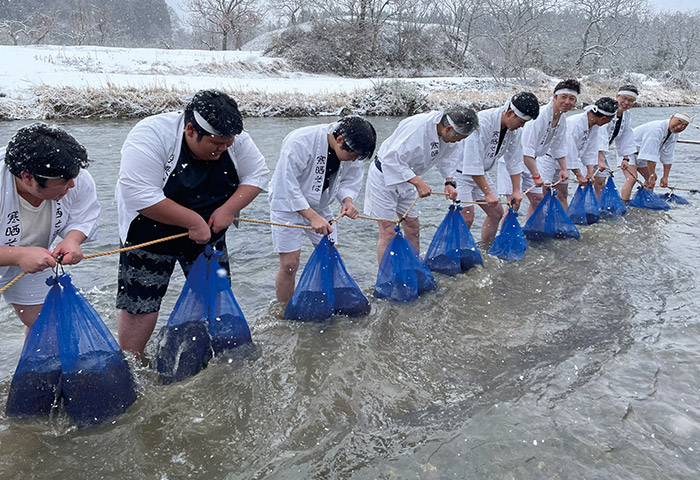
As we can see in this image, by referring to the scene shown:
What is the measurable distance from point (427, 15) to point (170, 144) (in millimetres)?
38112

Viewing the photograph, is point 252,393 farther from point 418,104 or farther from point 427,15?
point 427,15

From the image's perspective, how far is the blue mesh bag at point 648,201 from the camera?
7.03m

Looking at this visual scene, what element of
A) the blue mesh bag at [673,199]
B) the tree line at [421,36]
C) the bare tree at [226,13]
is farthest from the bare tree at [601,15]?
the blue mesh bag at [673,199]

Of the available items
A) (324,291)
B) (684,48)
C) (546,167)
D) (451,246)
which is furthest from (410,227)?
(684,48)

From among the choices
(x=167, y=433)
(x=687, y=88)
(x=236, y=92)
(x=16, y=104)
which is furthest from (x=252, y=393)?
(x=687, y=88)

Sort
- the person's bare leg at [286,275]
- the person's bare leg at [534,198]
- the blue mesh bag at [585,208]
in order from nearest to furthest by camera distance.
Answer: the person's bare leg at [286,275] → the person's bare leg at [534,198] → the blue mesh bag at [585,208]

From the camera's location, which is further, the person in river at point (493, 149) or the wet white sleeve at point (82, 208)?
the person in river at point (493, 149)

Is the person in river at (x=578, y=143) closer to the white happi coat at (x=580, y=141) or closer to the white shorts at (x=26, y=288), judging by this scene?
the white happi coat at (x=580, y=141)

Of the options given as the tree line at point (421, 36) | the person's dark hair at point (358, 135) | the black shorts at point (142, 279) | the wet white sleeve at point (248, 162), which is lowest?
the black shorts at point (142, 279)

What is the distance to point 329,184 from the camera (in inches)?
134

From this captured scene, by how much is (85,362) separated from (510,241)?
3980 millimetres

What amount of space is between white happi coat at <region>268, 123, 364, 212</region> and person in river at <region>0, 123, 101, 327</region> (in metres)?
1.15

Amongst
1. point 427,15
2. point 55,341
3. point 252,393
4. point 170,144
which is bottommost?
point 252,393

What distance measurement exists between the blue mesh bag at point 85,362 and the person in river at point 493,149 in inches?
133
